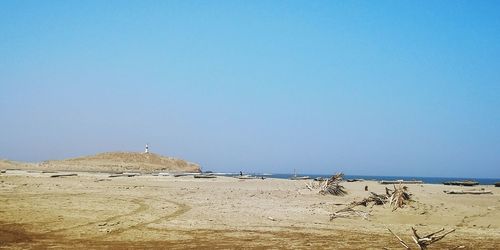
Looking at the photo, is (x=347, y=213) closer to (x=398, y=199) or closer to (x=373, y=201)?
(x=373, y=201)

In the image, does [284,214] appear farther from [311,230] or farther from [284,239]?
[284,239]

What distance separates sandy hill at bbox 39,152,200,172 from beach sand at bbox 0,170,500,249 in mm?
43271

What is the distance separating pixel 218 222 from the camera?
15.6 meters

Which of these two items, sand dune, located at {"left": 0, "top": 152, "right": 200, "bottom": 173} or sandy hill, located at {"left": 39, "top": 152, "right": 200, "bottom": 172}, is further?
sandy hill, located at {"left": 39, "top": 152, "right": 200, "bottom": 172}

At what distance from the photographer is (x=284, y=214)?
58.7 ft

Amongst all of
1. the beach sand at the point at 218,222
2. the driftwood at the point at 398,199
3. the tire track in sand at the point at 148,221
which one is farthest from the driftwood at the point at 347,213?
the tire track in sand at the point at 148,221

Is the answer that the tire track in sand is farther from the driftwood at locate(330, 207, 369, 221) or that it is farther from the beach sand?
the driftwood at locate(330, 207, 369, 221)

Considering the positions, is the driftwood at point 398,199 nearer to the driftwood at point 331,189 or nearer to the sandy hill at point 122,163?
the driftwood at point 331,189

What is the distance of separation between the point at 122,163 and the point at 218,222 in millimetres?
60171

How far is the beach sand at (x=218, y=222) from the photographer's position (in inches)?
475

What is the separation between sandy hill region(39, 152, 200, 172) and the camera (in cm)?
6472

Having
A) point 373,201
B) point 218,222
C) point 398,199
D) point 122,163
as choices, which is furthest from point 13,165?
point 398,199

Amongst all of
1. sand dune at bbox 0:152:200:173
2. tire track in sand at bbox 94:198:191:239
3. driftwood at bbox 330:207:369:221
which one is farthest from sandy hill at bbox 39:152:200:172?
driftwood at bbox 330:207:369:221

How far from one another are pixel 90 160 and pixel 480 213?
6280 centimetres
